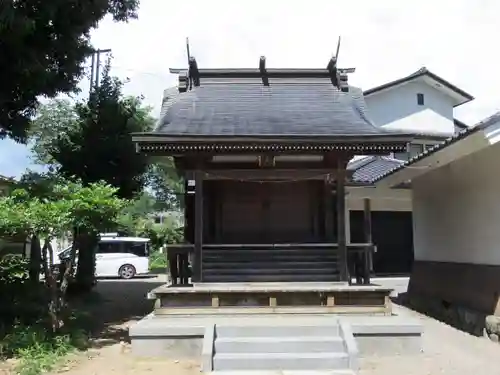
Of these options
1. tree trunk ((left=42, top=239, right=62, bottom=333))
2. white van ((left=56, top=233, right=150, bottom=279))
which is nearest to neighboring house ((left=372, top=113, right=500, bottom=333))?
tree trunk ((left=42, top=239, right=62, bottom=333))

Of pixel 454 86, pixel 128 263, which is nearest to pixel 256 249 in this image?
pixel 454 86

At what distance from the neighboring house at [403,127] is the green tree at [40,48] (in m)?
11.1

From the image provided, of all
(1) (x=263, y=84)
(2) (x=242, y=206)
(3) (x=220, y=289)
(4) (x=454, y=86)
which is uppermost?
(4) (x=454, y=86)

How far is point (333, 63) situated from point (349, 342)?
23.2ft

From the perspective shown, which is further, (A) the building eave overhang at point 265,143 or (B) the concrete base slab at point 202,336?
(A) the building eave overhang at point 265,143

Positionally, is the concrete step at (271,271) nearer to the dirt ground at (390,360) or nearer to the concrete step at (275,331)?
the dirt ground at (390,360)

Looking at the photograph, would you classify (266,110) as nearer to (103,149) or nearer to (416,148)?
(103,149)

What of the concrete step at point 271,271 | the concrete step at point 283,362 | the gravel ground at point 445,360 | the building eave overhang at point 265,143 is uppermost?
the building eave overhang at point 265,143

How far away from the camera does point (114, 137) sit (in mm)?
13633

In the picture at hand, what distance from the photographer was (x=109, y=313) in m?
11.3

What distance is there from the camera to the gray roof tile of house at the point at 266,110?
31.1 feet

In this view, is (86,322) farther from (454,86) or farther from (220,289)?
(454,86)

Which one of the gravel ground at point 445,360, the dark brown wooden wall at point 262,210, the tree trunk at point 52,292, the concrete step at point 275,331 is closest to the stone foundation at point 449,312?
the gravel ground at point 445,360

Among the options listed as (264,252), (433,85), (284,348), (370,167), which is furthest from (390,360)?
(433,85)
